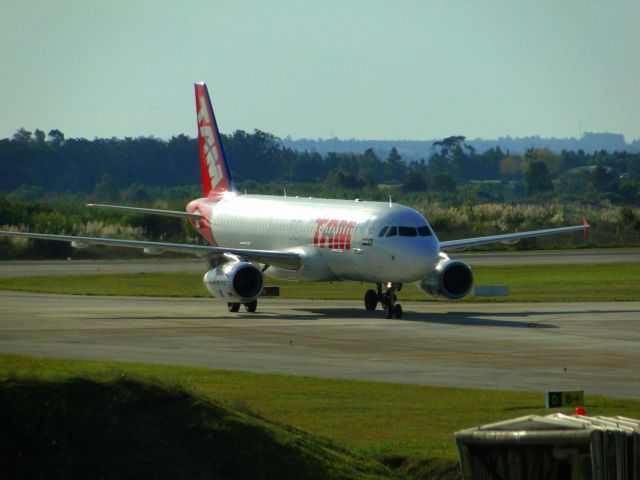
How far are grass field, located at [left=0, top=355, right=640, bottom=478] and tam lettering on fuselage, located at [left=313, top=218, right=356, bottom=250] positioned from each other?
56.6ft

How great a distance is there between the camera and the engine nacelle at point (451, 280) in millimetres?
46406

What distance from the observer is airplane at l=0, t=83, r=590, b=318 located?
44.0 m

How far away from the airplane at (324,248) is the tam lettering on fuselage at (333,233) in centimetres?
3

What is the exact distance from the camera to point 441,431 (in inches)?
808

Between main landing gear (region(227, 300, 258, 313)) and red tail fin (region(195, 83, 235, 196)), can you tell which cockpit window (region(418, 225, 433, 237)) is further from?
red tail fin (region(195, 83, 235, 196))

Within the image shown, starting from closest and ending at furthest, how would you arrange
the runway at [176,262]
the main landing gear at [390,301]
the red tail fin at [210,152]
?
the main landing gear at [390,301]
the red tail fin at [210,152]
the runway at [176,262]

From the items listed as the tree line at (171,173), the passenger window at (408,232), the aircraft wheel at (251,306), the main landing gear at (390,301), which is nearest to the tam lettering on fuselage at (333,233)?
the main landing gear at (390,301)

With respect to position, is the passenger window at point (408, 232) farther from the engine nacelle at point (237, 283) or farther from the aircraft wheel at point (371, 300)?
the engine nacelle at point (237, 283)

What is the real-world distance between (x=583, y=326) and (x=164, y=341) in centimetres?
1258

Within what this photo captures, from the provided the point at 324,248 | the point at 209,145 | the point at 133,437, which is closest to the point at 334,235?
the point at 324,248

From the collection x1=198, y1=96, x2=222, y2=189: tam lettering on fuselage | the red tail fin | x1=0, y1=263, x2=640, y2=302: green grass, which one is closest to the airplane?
x1=0, y1=263, x2=640, y2=302: green grass

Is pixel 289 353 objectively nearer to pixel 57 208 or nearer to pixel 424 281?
pixel 424 281

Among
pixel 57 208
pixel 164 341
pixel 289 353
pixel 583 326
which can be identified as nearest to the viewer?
pixel 289 353

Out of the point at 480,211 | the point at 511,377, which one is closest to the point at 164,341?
the point at 511,377
